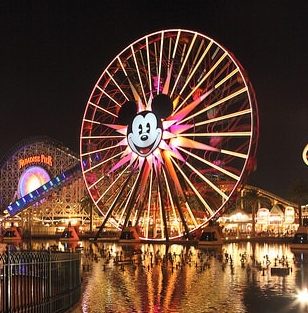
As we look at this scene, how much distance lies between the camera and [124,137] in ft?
180

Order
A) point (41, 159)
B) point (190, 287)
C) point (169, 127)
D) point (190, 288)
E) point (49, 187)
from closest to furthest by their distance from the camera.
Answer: point (190, 288)
point (190, 287)
point (169, 127)
point (49, 187)
point (41, 159)

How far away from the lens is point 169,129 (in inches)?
2028

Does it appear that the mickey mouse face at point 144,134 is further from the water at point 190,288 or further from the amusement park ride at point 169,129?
the water at point 190,288

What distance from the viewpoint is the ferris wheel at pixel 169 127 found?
48094mm

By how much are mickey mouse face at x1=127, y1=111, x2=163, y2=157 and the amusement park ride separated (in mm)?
85

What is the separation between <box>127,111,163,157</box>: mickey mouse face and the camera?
171 feet

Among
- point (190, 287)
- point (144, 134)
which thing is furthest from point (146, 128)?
point (190, 287)

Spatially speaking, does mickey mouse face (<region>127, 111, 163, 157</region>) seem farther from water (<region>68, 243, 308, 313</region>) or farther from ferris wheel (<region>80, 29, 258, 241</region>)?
water (<region>68, 243, 308, 313</region>)

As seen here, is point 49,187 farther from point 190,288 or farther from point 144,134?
point 190,288

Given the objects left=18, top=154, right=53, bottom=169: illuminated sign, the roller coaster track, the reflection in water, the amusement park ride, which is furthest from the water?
left=18, top=154, right=53, bottom=169: illuminated sign

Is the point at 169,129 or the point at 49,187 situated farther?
the point at 49,187

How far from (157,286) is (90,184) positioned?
36403mm

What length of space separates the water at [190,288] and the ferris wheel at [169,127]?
1680cm

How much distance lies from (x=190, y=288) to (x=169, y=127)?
3065 centimetres
